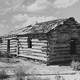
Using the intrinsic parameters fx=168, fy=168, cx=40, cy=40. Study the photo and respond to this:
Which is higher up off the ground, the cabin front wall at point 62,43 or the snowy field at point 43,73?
the cabin front wall at point 62,43

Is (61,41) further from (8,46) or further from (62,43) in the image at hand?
(8,46)

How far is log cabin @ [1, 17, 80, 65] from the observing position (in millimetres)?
13305

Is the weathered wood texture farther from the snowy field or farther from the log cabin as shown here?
the snowy field

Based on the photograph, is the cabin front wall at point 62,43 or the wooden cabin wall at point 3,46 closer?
the cabin front wall at point 62,43

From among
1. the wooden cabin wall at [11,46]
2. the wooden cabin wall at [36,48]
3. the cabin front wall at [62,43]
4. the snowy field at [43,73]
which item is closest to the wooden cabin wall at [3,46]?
the wooden cabin wall at [11,46]

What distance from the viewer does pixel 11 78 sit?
841 centimetres

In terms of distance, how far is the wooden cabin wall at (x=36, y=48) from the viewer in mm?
13606

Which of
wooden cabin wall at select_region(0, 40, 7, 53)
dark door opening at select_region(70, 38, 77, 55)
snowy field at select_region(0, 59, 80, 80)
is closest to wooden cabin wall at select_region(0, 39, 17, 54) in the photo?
wooden cabin wall at select_region(0, 40, 7, 53)

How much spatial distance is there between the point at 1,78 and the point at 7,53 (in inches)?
455

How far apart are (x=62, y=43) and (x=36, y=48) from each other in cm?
230

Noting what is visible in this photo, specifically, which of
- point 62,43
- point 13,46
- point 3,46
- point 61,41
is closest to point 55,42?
point 61,41

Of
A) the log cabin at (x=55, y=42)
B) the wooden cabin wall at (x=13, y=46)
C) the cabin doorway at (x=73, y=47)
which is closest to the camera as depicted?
the log cabin at (x=55, y=42)

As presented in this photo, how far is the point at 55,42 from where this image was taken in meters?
13.6

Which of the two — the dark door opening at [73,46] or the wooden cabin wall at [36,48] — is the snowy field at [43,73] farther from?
the dark door opening at [73,46]
